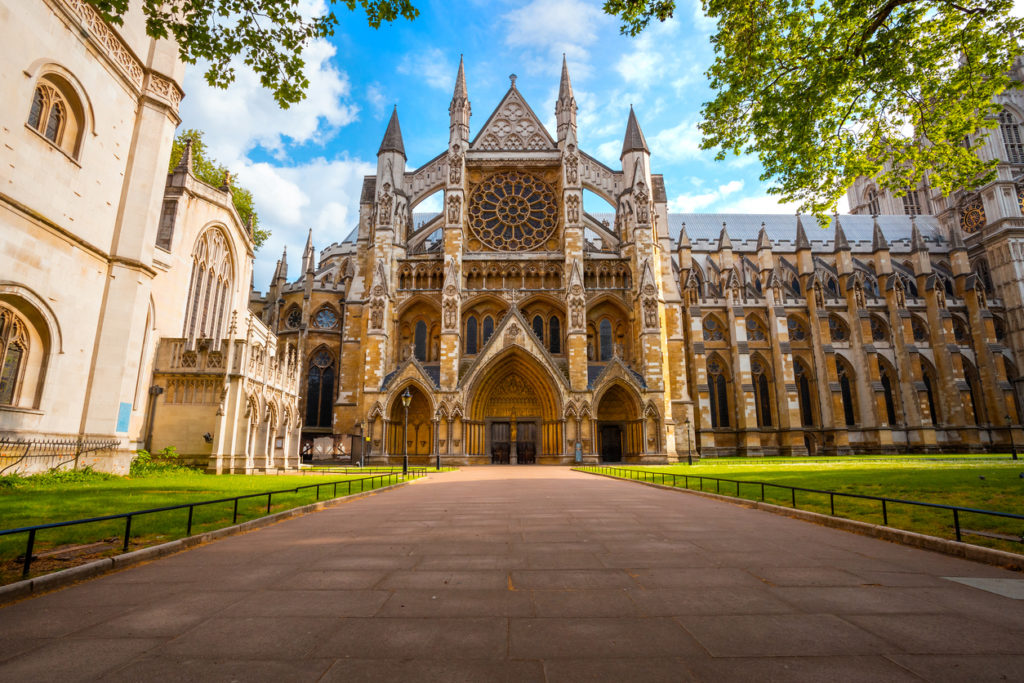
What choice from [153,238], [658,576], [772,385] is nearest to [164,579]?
[658,576]

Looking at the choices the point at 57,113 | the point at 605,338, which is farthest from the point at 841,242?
the point at 57,113

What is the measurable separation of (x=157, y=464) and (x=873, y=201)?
75.3 metres

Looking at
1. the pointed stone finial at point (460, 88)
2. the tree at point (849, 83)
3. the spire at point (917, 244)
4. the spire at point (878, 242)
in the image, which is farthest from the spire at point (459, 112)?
the spire at point (917, 244)

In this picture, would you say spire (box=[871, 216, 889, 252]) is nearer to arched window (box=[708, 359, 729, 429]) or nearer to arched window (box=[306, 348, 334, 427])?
arched window (box=[708, 359, 729, 429])

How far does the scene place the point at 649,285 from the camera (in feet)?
102

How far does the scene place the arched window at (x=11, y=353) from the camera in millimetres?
13133

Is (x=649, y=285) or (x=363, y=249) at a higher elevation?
(x=363, y=249)

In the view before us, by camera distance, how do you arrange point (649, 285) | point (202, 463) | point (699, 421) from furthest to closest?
point (699, 421), point (649, 285), point (202, 463)

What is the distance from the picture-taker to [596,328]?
33969mm

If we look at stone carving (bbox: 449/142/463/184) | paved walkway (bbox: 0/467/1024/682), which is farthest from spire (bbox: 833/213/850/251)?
paved walkway (bbox: 0/467/1024/682)

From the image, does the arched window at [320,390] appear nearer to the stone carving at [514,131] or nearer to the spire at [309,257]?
the spire at [309,257]

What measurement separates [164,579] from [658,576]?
4.47 meters

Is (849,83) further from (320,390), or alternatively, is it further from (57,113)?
(320,390)

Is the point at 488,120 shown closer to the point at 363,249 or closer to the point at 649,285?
the point at 363,249
